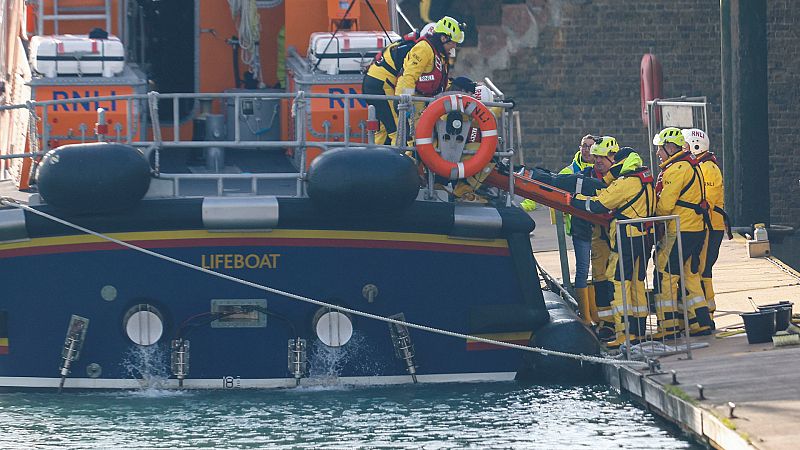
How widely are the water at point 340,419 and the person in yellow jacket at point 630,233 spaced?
54 cm

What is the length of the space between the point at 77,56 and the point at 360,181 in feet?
8.40

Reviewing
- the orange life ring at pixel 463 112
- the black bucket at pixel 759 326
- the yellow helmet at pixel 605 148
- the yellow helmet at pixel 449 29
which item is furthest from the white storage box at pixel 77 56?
the black bucket at pixel 759 326

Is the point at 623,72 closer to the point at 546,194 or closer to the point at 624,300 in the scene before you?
the point at 546,194

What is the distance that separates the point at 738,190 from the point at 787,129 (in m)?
4.41

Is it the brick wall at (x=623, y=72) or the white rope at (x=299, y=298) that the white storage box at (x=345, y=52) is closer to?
the white rope at (x=299, y=298)

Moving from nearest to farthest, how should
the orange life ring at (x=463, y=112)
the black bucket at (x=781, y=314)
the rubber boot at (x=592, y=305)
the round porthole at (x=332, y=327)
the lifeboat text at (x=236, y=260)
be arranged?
the lifeboat text at (x=236, y=260) < the round porthole at (x=332, y=327) < the orange life ring at (x=463, y=112) < the black bucket at (x=781, y=314) < the rubber boot at (x=592, y=305)

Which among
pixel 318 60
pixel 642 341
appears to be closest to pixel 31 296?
pixel 318 60

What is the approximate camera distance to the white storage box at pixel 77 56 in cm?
1135

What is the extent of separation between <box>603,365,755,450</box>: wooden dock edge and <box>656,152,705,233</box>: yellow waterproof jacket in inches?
44.8

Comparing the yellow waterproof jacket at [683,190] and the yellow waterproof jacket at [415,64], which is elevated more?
the yellow waterproof jacket at [415,64]

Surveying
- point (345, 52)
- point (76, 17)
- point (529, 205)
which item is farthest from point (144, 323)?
point (529, 205)

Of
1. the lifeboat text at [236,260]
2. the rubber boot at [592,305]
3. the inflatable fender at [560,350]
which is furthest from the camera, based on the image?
the rubber boot at [592,305]

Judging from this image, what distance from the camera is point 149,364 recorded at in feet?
34.1

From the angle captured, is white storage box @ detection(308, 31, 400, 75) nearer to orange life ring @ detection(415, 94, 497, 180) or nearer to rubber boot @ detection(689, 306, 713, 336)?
orange life ring @ detection(415, 94, 497, 180)
